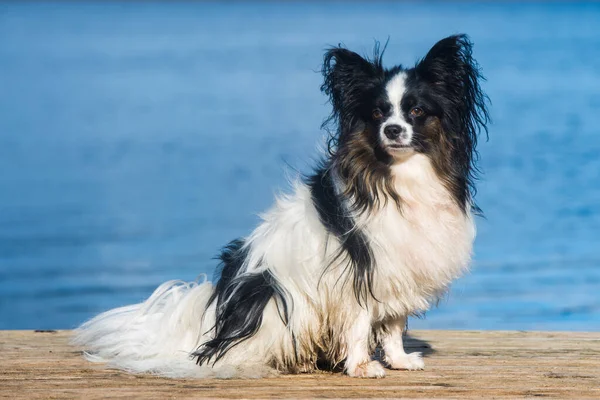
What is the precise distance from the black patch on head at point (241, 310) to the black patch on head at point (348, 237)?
0.35m

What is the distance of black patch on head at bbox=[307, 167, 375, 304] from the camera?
468 centimetres

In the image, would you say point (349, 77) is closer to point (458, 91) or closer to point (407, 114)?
point (407, 114)

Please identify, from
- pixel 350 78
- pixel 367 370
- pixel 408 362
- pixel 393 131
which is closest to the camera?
pixel 393 131

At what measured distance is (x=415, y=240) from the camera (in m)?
4.76

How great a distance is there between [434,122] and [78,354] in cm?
227

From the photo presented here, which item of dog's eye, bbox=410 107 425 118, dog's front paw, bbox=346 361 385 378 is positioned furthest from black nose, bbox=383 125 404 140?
dog's front paw, bbox=346 361 385 378

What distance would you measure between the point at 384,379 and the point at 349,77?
1438 mm

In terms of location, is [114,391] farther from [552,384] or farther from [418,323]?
[418,323]

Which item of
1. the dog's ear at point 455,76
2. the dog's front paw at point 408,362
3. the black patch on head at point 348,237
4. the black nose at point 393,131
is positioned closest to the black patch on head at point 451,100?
the dog's ear at point 455,76

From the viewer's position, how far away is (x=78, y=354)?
547cm

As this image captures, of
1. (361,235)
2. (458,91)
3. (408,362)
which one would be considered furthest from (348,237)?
(458,91)

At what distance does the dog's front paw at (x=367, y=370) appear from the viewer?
188 inches

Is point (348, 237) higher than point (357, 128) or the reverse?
the reverse

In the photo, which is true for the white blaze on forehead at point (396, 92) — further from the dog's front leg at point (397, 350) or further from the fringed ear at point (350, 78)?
the dog's front leg at point (397, 350)
